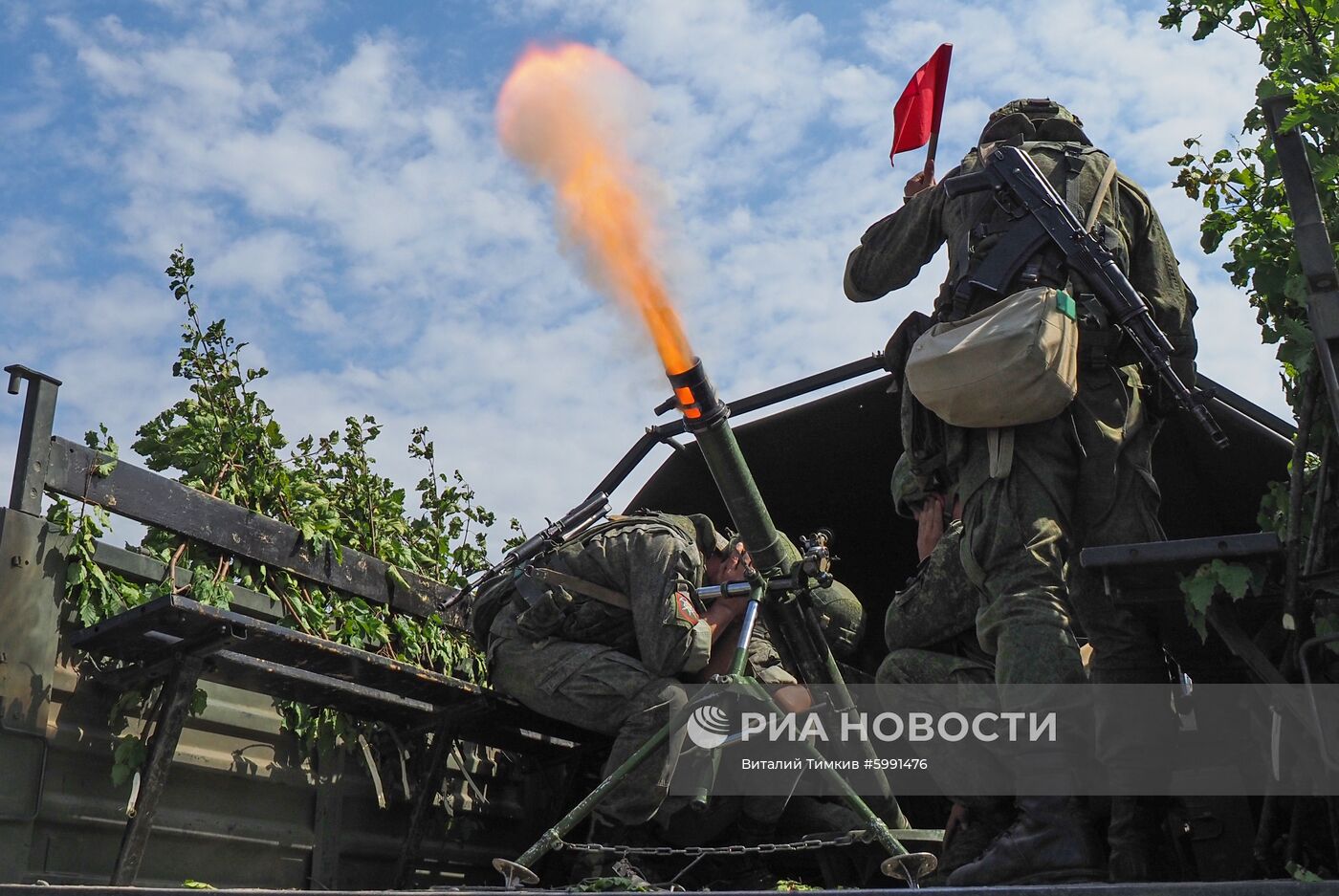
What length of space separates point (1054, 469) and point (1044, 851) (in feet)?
3.35

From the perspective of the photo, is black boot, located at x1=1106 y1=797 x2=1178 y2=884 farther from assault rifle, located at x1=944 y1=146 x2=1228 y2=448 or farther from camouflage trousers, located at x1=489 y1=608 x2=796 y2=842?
camouflage trousers, located at x1=489 y1=608 x2=796 y2=842

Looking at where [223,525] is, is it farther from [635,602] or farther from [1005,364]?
[1005,364]

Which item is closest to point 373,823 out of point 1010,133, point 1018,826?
point 1018,826

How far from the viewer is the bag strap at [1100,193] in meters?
4.27

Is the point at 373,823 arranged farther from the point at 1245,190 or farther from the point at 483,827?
the point at 1245,190

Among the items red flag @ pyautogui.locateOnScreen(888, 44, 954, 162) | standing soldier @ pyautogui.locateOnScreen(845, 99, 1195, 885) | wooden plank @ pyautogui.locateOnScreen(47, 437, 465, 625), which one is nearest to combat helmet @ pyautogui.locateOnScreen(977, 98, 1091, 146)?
standing soldier @ pyautogui.locateOnScreen(845, 99, 1195, 885)

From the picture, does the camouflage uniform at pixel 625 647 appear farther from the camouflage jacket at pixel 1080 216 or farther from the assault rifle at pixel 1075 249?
the assault rifle at pixel 1075 249

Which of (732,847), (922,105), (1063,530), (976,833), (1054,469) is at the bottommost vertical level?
(976,833)

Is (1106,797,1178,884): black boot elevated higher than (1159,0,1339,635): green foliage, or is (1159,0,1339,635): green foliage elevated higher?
(1159,0,1339,635): green foliage

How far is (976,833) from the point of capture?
4.15 meters

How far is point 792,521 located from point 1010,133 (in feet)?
11.1

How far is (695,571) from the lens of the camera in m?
5.82

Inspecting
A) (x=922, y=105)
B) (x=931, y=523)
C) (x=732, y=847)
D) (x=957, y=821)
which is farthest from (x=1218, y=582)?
(x=922, y=105)

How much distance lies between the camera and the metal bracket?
Answer: 4.36m
